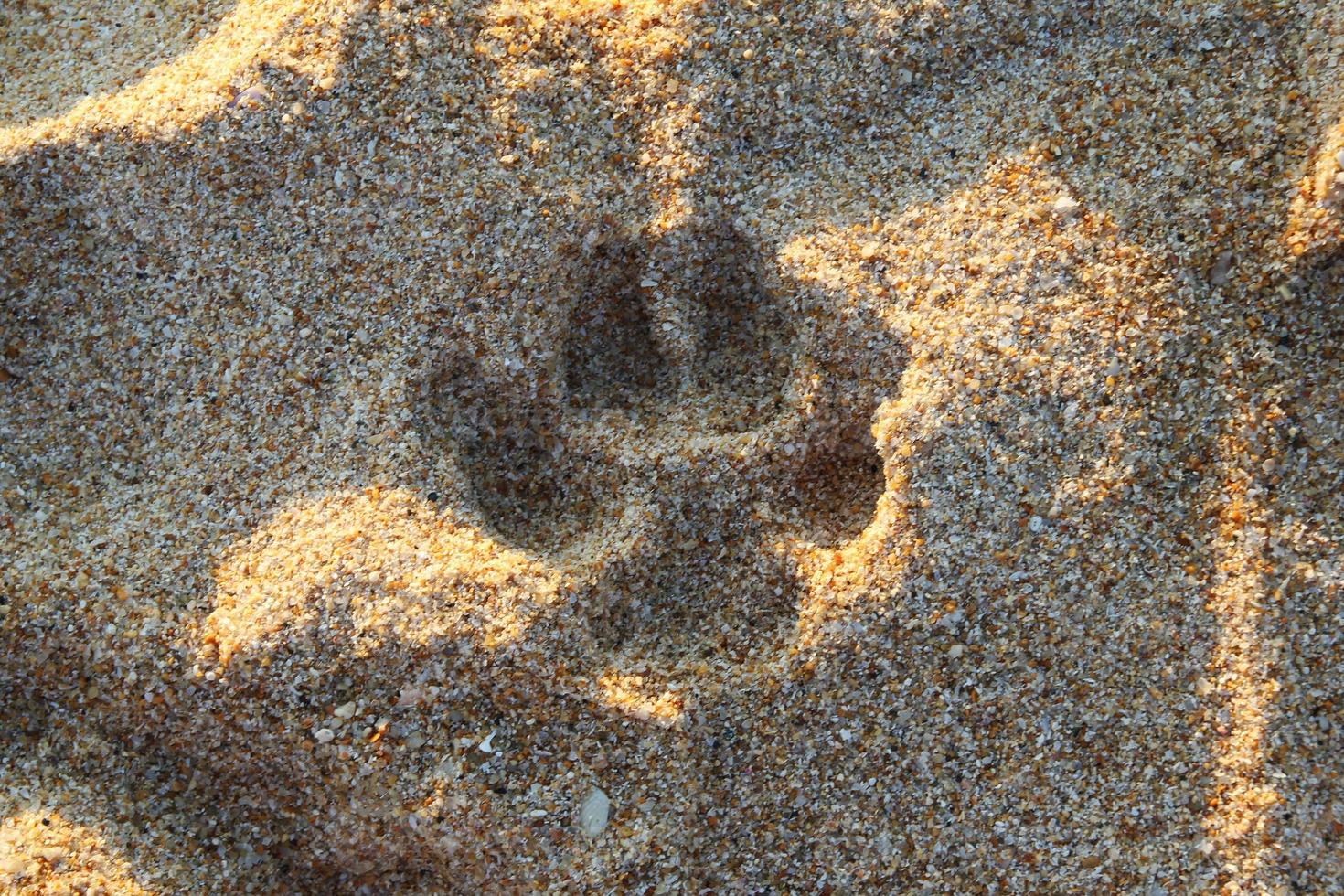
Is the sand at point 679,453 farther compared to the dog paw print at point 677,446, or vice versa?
the dog paw print at point 677,446

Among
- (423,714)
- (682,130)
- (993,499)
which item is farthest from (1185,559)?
(423,714)

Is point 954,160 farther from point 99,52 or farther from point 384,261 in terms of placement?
point 99,52

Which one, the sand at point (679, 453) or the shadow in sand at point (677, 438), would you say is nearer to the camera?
the sand at point (679, 453)

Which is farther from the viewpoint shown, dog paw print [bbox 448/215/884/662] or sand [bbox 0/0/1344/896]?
dog paw print [bbox 448/215/884/662]
